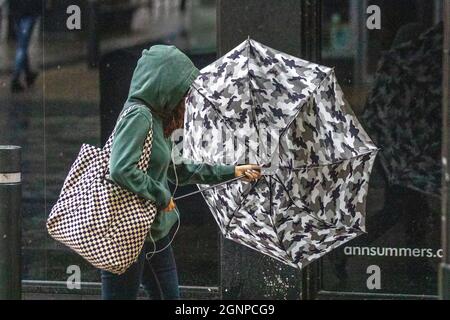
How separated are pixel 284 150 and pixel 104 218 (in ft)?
3.06

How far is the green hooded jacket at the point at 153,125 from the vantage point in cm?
466

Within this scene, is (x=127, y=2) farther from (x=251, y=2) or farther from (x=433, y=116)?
(x=433, y=116)

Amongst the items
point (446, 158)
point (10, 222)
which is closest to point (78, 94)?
point (10, 222)

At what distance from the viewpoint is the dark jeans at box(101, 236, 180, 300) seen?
4961 millimetres

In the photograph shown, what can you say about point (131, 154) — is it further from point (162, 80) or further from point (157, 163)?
point (162, 80)

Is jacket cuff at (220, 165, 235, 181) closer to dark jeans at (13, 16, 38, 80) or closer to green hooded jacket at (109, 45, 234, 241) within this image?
green hooded jacket at (109, 45, 234, 241)

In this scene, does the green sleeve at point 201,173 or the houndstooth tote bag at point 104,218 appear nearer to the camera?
the houndstooth tote bag at point 104,218

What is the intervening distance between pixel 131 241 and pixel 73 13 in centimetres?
256

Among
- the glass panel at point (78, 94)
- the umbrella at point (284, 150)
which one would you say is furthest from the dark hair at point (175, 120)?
the glass panel at point (78, 94)

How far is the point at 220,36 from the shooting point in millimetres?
6664

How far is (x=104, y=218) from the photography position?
4719mm

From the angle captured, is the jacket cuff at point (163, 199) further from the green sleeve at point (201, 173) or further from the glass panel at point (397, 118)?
the glass panel at point (397, 118)

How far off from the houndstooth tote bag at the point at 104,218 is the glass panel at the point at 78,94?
2.12 m

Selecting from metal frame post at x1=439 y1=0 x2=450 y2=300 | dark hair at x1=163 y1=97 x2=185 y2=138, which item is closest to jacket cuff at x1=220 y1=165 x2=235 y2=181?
dark hair at x1=163 y1=97 x2=185 y2=138
